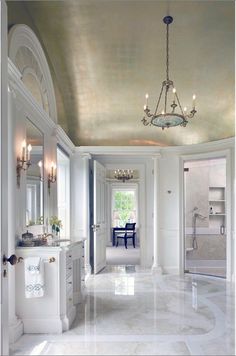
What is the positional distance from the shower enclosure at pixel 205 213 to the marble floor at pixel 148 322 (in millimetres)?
2187

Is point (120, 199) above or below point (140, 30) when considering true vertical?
below

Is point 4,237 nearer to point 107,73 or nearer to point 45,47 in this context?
point 45,47

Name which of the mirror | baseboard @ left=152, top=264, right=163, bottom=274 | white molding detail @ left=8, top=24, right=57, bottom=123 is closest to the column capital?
white molding detail @ left=8, top=24, right=57, bottom=123

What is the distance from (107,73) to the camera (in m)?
5.16

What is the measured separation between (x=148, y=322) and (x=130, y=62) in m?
3.73

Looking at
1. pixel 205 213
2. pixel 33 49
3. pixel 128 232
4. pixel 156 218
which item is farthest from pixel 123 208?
pixel 33 49

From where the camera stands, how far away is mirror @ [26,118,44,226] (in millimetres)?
3654

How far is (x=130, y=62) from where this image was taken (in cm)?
491

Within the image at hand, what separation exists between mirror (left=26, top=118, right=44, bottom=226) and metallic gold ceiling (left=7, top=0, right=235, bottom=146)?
126 centimetres

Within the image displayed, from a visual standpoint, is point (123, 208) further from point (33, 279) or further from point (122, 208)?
point (33, 279)

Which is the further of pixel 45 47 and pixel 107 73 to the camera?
pixel 107 73

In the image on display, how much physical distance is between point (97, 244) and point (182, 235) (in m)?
1.70

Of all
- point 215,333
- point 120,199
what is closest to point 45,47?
point 215,333

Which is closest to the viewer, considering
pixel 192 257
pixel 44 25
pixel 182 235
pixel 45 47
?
pixel 44 25
